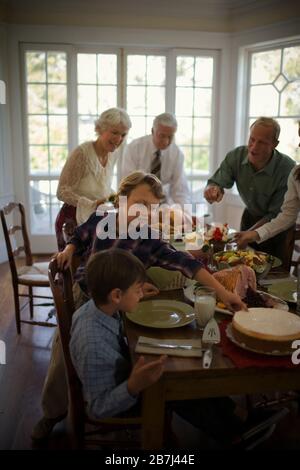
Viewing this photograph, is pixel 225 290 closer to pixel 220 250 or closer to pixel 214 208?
pixel 220 250

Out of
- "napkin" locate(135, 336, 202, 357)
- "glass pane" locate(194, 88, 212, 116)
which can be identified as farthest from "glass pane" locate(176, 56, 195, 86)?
"napkin" locate(135, 336, 202, 357)

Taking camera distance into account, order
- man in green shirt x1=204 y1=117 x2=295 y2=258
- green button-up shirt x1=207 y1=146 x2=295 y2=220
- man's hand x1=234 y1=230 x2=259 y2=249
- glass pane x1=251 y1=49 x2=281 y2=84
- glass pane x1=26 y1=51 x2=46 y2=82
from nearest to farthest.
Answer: man's hand x1=234 y1=230 x2=259 y2=249, man in green shirt x1=204 y1=117 x2=295 y2=258, green button-up shirt x1=207 y1=146 x2=295 y2=220, glass pane x1=251 y1=49 x2=281 y2=84, glass pane x1=26 y1=51 x2=46 y2=82

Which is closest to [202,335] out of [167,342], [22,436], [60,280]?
[167,342]

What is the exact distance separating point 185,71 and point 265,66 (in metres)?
0.81

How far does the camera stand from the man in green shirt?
272 centimetres

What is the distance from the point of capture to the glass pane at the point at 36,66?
473 cm

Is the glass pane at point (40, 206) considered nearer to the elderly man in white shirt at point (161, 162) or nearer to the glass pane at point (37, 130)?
the glass pane at point (37, 130)

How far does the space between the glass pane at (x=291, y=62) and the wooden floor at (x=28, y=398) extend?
314 centimetres

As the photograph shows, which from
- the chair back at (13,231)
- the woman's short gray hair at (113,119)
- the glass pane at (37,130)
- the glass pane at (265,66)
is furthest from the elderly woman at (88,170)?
the glass pane at (265,66)

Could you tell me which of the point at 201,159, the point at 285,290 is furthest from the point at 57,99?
the point at 285,290

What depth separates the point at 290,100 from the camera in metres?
4.48

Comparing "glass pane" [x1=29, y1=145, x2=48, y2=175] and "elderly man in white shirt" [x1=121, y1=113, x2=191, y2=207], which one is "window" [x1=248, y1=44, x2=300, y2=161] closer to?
"elderly man in white shirt" [x1=121, y1=113, x2=191, y2=207]

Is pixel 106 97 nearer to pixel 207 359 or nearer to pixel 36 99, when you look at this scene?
pixel 36 99

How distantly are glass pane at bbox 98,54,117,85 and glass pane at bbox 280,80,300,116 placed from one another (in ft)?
5.62
